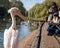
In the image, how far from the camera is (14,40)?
5.59 meters

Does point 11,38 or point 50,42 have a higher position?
point 11,38

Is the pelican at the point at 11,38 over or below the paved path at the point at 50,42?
over

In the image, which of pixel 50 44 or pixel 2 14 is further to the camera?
pixel 2 14

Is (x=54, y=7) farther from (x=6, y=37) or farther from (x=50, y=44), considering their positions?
(x=6, y=37)

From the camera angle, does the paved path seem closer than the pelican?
No

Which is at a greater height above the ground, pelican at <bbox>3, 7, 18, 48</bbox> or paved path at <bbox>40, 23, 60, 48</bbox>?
pelican at <bbox>3, 7, 18, 48</bbox>

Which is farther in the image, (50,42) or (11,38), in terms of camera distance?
(50,42)

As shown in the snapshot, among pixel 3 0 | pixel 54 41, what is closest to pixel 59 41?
pixel 54 41

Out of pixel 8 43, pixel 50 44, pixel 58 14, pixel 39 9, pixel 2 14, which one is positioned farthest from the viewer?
pixel 2 14

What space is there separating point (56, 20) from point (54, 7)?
56 centimetres

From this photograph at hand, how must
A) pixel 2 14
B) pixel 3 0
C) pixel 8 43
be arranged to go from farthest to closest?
pixel 3 0
pixel 2 14
pixel 8 43

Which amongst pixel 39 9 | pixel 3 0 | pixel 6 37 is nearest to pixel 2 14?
pixel 3 0

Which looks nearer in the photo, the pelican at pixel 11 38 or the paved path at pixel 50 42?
the pelican at pixel 11 38

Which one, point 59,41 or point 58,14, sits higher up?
point 58,14
